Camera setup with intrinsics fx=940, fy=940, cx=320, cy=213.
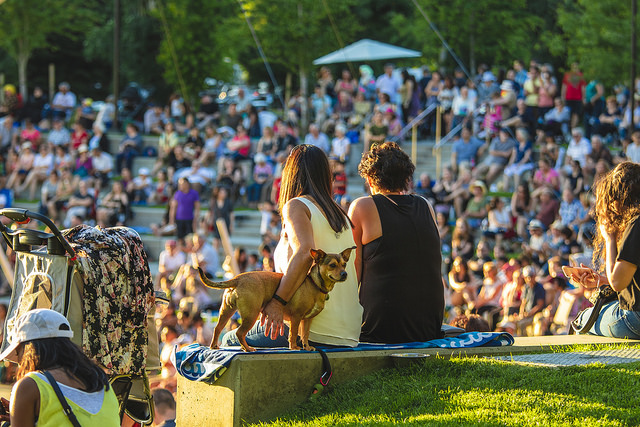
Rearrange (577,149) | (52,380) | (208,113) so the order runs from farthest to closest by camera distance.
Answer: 1. (208,113)
2. (577,149)
3. (52,380)

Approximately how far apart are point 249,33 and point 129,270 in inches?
916

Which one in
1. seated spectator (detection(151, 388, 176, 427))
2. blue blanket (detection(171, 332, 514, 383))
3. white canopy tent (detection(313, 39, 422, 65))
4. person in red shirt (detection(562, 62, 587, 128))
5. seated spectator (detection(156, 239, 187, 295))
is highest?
white canopy tent (detection(313, 39, 422, 65))

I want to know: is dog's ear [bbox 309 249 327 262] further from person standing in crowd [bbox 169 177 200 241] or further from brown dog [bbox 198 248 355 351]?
person standing in crowd [bbox 169 177 200 241]

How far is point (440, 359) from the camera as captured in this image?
5.40 meters

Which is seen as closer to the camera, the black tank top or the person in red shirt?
the black tank top

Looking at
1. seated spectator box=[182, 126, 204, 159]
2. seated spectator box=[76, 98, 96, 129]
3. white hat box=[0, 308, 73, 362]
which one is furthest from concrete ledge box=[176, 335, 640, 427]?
seated spectator box=[76, 98, 96, 129]

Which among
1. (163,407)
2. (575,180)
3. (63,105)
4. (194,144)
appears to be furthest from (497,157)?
(63,105)

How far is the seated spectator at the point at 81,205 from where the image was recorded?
59.6ft

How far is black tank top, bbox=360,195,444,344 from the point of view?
557 centimetres

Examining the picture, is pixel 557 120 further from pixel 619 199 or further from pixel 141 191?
pixel 619 199

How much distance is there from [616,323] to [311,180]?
229 centimetres

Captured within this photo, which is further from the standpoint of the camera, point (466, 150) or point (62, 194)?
point (62, 194)

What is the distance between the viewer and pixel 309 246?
5023 mm

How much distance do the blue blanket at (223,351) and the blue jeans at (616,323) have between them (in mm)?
713
